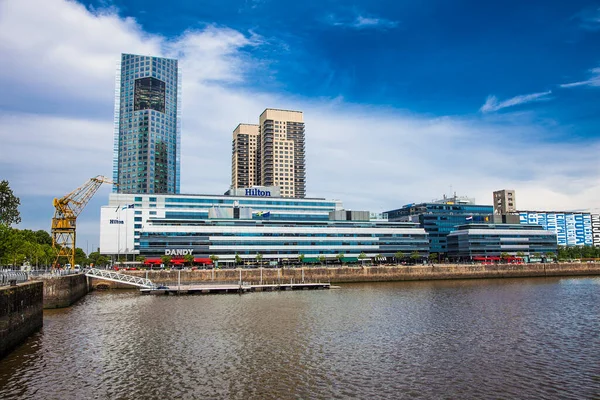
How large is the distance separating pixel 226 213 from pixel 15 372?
143 metres

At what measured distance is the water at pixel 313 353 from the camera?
34969 mm

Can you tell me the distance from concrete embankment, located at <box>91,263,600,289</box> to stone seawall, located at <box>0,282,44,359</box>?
63962 millimetres

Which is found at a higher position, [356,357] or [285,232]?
[285,232]

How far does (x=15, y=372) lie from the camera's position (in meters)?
39.2

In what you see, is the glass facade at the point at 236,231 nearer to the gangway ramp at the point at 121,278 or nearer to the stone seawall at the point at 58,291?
the gangway ramp at the point at 121,278

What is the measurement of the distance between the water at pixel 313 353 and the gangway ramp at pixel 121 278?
3086cm

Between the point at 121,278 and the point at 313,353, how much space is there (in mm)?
83499

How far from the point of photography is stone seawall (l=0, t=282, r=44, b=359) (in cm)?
4253

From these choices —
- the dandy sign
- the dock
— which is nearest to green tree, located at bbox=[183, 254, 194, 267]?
the dandy sign

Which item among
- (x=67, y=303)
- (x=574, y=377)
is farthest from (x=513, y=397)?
(x=67, y=303)

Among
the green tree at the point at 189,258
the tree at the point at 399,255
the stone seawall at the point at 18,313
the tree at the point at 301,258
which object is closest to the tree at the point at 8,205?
the stone seawall at the point at 18,313

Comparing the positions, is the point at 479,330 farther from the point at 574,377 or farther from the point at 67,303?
the point at 67,303

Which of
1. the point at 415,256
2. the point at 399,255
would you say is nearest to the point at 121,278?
the point at 399,255

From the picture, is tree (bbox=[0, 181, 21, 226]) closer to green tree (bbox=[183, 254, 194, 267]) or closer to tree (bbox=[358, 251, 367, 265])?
green tree (bbox=[183, 254, 194, 267])
